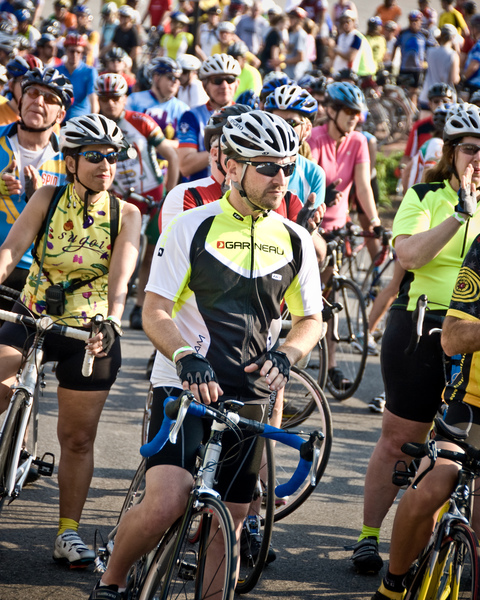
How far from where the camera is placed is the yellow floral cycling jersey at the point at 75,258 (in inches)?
181

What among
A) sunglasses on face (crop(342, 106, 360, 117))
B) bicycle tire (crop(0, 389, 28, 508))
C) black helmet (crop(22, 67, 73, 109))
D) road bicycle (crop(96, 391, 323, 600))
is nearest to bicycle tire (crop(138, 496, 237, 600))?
road bicycle (crop(96, 391, 323, 600))

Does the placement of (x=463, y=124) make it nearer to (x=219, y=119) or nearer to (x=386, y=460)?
(x=219, y=119)

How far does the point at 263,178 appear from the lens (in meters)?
3.56

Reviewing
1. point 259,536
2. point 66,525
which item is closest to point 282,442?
point 259,536

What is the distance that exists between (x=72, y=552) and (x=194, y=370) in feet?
5.98

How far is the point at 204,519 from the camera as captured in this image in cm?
325

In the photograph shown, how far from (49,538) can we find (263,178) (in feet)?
8.24

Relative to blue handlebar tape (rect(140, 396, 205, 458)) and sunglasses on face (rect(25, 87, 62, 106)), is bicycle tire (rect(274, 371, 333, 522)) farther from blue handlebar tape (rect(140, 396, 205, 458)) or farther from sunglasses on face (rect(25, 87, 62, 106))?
sunglasses on face (rect(25, 87, 62, 106))

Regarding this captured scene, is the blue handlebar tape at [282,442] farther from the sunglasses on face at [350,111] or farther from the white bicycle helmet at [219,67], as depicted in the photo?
the white bicycle helmet at [219,67]

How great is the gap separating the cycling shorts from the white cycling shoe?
6.40 feet

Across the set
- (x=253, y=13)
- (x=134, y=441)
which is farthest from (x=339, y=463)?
(x=253, y=13)

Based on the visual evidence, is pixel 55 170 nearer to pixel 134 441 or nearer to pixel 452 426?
pixel 134 441

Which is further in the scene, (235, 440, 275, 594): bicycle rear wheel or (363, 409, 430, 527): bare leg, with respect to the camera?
(363, 409, 430, 527): bare leg

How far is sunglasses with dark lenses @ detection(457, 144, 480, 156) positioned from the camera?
4.46m
